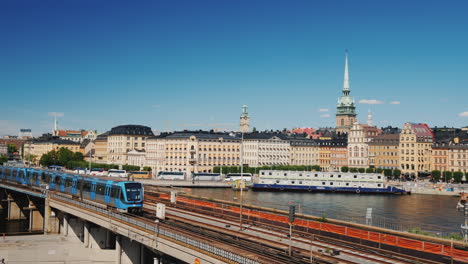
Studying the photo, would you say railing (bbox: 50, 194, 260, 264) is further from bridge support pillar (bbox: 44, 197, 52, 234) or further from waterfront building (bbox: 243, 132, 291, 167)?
waterfront building (bbox: 243, 132, 291, 167)

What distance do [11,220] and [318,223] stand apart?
162 feet

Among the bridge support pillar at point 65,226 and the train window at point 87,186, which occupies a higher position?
the train window at point 87,186

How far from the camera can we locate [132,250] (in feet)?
128

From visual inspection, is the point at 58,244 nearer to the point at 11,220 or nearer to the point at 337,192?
the point at 11,220

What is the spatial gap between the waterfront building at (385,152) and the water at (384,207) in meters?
40.4

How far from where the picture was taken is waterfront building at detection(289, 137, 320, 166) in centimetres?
16625

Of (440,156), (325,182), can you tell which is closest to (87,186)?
(325,182)

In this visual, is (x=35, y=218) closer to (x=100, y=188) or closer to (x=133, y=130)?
(x=100, y=188)

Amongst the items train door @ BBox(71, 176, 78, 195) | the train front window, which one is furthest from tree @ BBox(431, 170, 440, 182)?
the train front window

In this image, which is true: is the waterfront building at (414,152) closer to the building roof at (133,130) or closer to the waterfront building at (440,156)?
the waterfront building at (440,156)

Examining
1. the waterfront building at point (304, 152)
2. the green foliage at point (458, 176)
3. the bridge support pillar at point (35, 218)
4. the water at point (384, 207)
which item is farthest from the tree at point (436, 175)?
the bridge support pillar at point (35, 218)

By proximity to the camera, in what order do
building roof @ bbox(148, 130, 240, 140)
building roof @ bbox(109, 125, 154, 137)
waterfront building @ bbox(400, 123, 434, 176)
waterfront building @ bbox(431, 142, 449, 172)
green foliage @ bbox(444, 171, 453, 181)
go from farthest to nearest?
building roof @ bbox(109, 125, 154, 137) → building roof @ bbox(148, 130, 240, 140) → waterfront building @ bbox(400, 123, 434, 176) → waterfront building @ bbox(431, 142, 449, 172) → green foliage @ bbox(444, 171, 453, 181)

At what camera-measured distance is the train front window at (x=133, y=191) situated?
133 feet

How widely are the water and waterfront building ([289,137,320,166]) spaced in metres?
57.5
